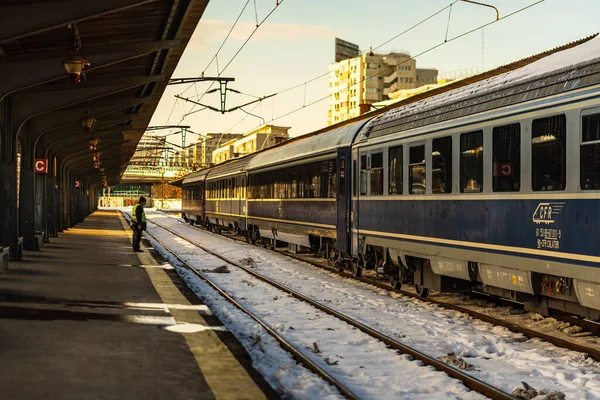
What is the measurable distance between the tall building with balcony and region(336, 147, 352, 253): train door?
126 meters

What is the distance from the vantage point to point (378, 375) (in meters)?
8.26

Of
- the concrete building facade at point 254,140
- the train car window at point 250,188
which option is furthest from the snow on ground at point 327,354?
the concrete building facade at point 254,140

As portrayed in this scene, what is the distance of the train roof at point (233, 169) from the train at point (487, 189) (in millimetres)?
13312

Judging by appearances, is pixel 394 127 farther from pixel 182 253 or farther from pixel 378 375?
pixel 182 253

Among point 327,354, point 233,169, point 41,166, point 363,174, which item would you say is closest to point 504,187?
point 327,354

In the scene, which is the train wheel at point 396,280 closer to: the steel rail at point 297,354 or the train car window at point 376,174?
the train car window at point 376,174

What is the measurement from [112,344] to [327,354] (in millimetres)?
2467

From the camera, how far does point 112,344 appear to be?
874cm

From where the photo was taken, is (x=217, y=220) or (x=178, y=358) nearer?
(x=178, y=358)

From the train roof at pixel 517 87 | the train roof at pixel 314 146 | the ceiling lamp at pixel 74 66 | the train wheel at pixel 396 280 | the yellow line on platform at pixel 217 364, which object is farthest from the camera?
the train roof at pixel 314 146

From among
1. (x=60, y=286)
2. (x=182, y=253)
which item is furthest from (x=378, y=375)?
(x=182, y=253)

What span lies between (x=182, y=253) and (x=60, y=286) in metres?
12.3

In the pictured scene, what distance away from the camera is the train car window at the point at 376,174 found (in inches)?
587

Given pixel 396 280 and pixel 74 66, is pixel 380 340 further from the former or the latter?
pixel 74 66
